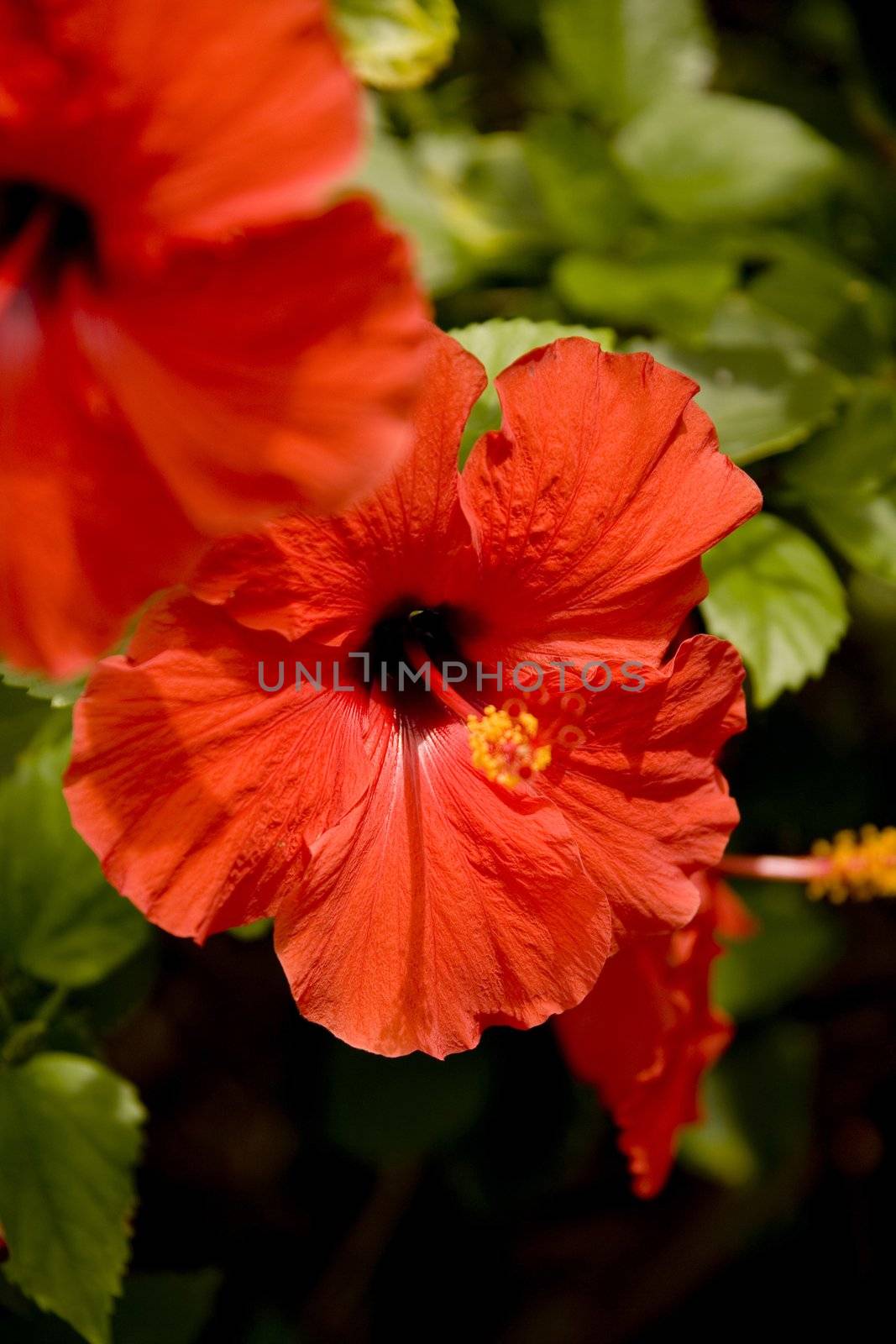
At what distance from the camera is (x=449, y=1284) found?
2045 mm

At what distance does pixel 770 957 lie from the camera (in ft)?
6.46

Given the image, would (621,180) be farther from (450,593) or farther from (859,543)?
(450,593)

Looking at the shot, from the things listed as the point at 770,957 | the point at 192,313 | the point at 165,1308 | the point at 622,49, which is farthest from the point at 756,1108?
the point at 192,313

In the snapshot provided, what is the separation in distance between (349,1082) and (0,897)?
77cm

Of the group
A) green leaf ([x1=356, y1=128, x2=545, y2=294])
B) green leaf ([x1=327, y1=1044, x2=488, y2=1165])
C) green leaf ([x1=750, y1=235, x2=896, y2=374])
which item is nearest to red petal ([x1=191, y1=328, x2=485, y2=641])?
green leaf ([x1=356, y1=128, x2=545, y2=294])

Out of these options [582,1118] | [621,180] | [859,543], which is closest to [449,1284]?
[582,1118]

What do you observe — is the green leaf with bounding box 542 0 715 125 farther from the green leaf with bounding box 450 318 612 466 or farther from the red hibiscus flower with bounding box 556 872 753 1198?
the red hibiscus flower with bounding box 556 872 753 1198

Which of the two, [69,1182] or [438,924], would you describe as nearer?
[438,924]

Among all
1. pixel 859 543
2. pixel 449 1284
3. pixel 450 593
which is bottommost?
pixel 449 1284

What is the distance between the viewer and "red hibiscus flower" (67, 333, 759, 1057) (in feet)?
2.63

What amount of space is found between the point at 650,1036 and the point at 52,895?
0.62 meters

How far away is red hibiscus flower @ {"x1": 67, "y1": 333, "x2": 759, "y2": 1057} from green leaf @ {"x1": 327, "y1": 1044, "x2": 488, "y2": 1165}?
0.88m

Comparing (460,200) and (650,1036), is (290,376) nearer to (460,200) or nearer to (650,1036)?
(650,1036)

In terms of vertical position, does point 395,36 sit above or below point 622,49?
above
